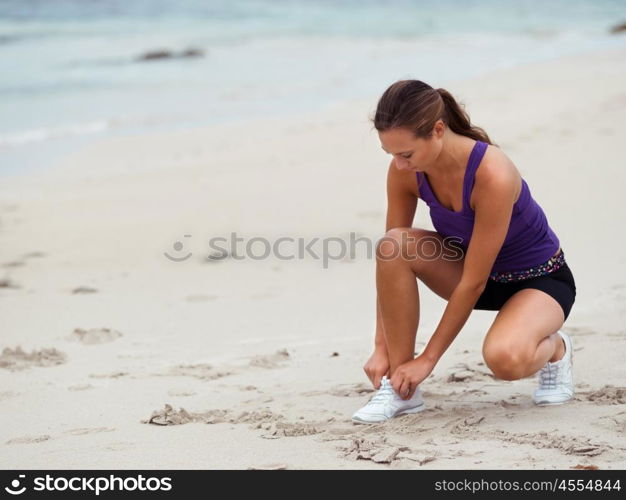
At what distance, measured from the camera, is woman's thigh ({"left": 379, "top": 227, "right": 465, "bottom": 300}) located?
3.09 metres

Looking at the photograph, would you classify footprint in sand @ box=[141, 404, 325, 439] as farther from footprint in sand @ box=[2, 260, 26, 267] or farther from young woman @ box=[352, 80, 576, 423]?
footprint in sand @ box=[2, 260, 26, 267]

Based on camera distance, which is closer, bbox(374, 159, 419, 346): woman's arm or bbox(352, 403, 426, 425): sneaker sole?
bbox(352, 403, 426, 425): sneaker sole

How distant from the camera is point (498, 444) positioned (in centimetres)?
274

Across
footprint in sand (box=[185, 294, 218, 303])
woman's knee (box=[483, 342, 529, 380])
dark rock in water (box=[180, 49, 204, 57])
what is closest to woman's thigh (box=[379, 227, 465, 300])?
woman's knee (box=[483, 342, 529, 380])

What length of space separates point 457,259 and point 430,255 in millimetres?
109

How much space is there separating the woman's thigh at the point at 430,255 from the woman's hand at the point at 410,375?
0.28 metres

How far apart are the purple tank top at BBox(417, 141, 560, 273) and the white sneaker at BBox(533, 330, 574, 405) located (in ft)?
1.09

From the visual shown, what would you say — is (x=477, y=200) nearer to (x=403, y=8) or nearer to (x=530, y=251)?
(x=530, y=251)

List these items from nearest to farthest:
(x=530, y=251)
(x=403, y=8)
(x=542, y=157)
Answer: (x=530, y=251) → (x=542, y=157) → (x=403, y=8)
